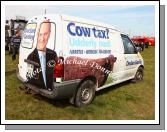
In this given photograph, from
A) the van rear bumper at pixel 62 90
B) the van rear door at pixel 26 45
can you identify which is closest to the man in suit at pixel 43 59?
the van rear bumper at pixel 62 90

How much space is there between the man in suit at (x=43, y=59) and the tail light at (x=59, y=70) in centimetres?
10

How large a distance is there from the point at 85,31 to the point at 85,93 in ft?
4.81

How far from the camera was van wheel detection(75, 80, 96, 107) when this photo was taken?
5680mm

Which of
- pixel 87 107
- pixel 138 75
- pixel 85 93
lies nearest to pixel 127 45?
pixel 138 75

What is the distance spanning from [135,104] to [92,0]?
2.97 metres

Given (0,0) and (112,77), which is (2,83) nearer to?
(0,0)

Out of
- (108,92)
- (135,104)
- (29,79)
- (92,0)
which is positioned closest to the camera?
(29,79)

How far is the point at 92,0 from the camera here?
6270mm

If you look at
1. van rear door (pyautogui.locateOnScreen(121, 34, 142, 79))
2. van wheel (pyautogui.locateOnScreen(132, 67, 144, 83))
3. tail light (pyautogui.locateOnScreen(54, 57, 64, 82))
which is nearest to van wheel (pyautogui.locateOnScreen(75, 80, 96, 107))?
tail light (pyautogui.locateOnScreen(54, 57, 64, 82))

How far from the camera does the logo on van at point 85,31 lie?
208 inches

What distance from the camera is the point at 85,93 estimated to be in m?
5.92

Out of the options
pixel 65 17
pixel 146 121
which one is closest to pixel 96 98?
pixel 146 121

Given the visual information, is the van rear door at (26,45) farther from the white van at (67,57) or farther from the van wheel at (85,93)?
the van wheel at (85,93)

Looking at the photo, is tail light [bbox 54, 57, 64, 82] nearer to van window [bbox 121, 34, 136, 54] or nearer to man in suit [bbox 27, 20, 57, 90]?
man in suit [bbox 27, 20, 57, 90]
